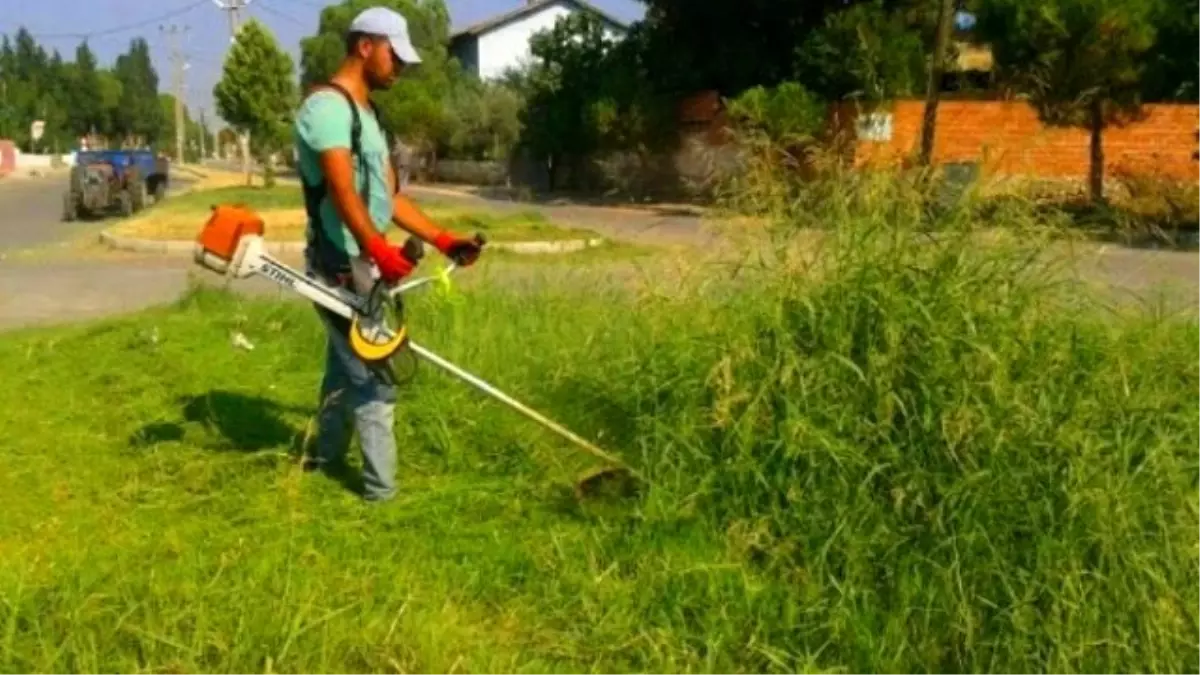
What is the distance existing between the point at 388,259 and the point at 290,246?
13.0m

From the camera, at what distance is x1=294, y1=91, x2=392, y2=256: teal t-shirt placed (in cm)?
465

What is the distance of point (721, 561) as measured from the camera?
408 cm

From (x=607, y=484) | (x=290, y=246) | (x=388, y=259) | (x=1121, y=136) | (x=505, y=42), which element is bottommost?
(x=290, y=246)

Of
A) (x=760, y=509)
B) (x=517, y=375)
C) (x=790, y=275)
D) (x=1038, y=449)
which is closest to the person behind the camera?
(x=1038, y=449)

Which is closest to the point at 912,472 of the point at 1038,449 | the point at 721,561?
the point at 1038,449

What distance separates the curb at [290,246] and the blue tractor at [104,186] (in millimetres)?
8930

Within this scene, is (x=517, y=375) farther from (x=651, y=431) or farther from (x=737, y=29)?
(x=737, y=29)

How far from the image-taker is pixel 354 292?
4832mm

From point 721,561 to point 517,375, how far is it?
2079 mm

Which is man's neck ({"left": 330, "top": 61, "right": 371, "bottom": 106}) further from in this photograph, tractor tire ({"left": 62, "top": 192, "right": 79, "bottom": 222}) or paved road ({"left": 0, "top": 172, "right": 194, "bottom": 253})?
tractor tire ({"left": 62, "top": 192, "right": 79, "bottom": 222})

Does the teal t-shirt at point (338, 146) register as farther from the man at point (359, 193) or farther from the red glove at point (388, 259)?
the red glove at point (388, 259)

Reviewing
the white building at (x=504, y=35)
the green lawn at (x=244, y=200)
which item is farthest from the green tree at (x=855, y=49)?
the white building at (x=504, y=35)

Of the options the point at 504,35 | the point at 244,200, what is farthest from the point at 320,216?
the point at 504,35

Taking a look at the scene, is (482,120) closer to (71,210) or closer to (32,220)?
(71,210)
